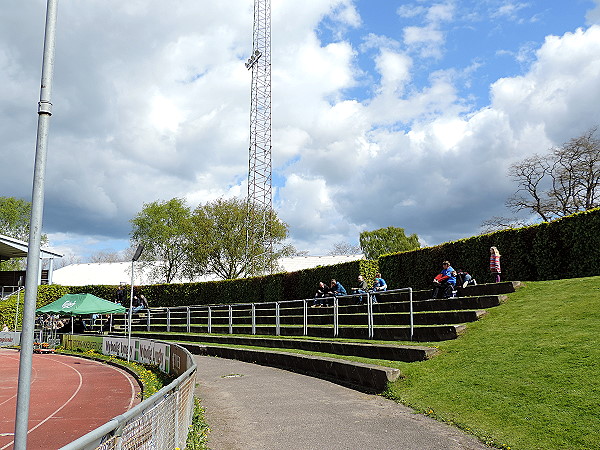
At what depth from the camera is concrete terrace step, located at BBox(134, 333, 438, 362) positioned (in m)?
10.1

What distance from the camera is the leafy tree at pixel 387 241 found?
231 feet

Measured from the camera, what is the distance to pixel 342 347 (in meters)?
13.0

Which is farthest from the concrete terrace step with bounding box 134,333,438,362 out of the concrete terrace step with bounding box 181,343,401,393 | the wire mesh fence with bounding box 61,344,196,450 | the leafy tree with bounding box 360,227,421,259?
the leafy tree with bounding box 360,227,421,259

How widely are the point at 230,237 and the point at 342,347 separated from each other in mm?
40754

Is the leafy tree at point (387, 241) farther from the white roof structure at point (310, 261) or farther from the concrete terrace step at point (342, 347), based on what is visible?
the concrete terrace step at point (342, 347)

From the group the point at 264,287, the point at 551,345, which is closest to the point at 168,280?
the point at 264,287

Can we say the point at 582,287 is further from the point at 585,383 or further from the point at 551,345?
the point at 585,383

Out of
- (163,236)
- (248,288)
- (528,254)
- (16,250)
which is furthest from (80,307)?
(163,236)

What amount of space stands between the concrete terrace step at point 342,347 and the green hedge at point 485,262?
24.5ft

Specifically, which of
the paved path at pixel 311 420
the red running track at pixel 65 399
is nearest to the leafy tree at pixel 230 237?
the red running track at pixel 65 399

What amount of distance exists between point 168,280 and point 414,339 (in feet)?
167

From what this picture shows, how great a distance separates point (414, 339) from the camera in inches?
474

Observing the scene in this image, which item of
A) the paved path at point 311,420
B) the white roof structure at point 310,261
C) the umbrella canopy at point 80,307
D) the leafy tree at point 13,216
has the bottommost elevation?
the paved path at point 311,420

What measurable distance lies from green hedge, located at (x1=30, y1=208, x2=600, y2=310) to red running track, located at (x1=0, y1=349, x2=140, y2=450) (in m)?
11.9
